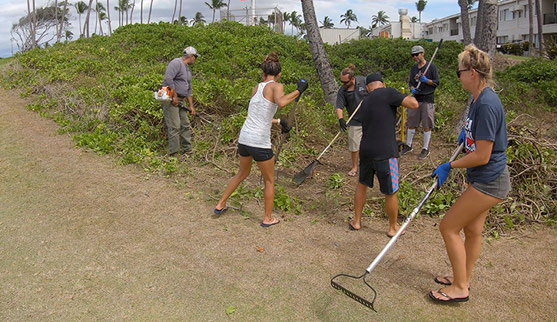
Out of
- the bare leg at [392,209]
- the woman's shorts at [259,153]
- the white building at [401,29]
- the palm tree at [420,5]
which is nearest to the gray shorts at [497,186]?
the bare leg at [392,209]

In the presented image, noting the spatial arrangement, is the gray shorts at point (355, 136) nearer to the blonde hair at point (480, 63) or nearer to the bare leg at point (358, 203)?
the bare leg at point (358, 203)

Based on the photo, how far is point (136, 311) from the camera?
3.11m

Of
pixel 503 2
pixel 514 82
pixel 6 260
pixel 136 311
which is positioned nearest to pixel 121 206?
pixel 6 260

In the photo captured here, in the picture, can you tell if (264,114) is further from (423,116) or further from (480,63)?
(423,116)

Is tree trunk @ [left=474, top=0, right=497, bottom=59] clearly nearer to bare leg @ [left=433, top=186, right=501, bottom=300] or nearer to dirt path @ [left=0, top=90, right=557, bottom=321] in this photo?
dirt path @ [left=0, top=90, right=557, bottom=321]

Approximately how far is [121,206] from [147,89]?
344 cm

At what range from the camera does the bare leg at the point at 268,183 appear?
167 inches

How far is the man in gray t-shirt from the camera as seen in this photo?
20.5ft

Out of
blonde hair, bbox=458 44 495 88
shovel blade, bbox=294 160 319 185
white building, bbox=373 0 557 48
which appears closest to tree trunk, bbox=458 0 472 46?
shovel blade, bbox=294 160 319 185

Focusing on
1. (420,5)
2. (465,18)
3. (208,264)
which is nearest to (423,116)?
(208,264)

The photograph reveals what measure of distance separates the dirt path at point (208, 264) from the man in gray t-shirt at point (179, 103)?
1323 mm

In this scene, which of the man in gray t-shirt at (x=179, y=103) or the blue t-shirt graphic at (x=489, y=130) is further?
the man in gray t-shirt at (x=179, y=103)

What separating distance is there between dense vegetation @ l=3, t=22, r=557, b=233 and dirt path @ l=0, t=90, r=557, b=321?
673 millimetres

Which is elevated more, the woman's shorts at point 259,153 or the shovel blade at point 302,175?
the woman's shorts at point 259,153
